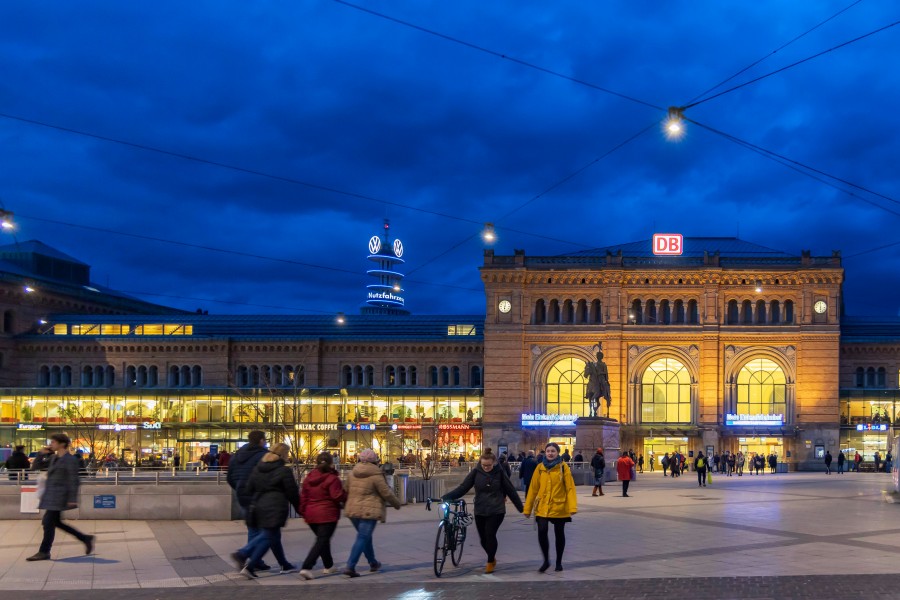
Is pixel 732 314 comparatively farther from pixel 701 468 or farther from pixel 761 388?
pixel 701 468

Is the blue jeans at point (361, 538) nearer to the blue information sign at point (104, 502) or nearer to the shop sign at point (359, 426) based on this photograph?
the blue information sign at point (104, 502)

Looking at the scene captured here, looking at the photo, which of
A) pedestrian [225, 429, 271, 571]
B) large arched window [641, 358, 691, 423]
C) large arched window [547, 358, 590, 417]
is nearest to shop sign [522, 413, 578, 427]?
large arched window [547, 358, 590, 417]

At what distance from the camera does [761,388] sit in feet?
263

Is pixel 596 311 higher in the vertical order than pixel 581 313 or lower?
higher

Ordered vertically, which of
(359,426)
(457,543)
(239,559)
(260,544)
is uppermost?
(260,544)

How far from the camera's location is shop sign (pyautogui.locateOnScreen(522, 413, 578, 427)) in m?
79.2

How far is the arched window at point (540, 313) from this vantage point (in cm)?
8194

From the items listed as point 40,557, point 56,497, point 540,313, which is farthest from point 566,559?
point 540,313

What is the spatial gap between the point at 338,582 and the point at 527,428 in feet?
213

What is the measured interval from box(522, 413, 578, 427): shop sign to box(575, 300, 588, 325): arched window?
7.19 m

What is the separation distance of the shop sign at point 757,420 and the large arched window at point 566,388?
1059 centimetres

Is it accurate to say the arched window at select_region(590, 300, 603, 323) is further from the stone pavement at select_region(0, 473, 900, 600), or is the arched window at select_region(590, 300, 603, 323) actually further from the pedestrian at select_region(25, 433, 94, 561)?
the pedestrian at select_region(25, 433, 94, 561)

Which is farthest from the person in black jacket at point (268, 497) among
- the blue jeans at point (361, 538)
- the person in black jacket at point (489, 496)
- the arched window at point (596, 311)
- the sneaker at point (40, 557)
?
the arched window at point (596, 311)

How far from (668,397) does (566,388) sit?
752cm
